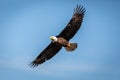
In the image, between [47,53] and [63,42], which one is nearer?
[63,42]

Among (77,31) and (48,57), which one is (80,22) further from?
(48,57)

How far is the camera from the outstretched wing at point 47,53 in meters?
30.8

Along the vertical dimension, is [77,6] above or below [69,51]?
above

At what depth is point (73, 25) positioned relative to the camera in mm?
30500

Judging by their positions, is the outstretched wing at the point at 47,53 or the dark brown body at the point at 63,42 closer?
the dark brown body at the point at 63,42

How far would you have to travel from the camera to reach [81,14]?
101 ft

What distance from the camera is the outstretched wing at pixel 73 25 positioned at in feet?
99.2

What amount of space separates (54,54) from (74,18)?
7.51ft

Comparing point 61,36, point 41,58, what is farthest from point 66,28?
point 41,58

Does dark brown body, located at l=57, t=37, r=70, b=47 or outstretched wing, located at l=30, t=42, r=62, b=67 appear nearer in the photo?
dark brown body, located at l=57, t=37, r=70, b=47

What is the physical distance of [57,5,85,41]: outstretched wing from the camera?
30250 mm

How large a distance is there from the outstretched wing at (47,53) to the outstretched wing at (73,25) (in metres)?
0.77

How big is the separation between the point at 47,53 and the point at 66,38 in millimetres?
1728

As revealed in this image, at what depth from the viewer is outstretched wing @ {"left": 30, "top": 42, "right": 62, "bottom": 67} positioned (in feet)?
101
